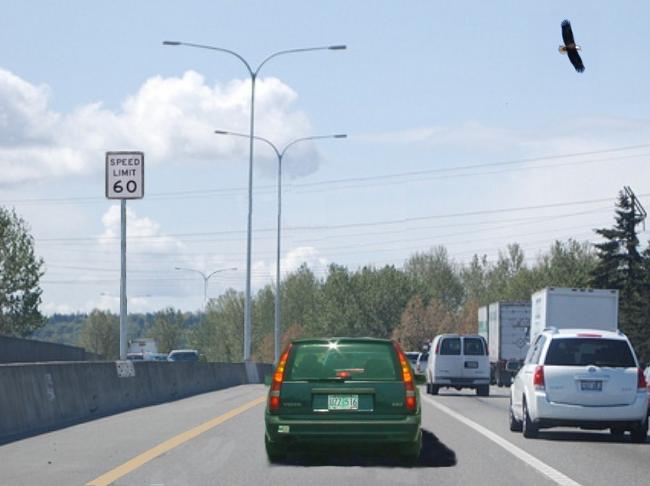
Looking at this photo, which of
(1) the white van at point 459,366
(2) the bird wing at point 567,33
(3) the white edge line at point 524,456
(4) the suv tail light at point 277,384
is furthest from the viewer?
(1) the white van at point 459,366

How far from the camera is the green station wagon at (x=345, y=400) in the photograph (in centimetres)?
1530

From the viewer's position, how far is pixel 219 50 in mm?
51000

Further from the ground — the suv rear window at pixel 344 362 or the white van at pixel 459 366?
the suv rear window at pixel 344 362

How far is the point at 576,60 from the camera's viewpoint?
52.5ft

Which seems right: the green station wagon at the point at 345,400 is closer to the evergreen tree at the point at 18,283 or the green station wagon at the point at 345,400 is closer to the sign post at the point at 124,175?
the sign post at the point at 124,175

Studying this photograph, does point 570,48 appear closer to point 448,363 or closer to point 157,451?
point 157,451

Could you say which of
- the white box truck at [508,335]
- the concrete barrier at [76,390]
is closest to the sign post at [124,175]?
the concrete barrier at [76,390]

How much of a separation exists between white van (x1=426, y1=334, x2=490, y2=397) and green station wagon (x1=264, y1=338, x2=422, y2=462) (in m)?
25.9

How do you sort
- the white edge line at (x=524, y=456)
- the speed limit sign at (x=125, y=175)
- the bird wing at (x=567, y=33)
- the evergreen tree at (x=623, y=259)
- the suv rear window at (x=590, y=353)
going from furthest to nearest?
1. the evergreen tree at (x=623, y=259)
2. the speed limit sign at (x=125, y=175)
3. the suv rear window at (x=590, y=353)
4. the bird wing at (x=567, y=33)
5. the white edge line at (x=524, y=456)

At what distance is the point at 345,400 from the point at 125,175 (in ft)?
57.0

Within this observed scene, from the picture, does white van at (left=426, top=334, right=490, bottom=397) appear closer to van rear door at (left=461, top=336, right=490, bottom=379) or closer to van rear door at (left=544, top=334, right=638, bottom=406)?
van rear door at (left=461, top=336, right=490, bottom=379)

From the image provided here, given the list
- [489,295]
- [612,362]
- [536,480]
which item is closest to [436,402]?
[612,362]

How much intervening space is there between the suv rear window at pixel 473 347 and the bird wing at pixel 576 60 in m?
26.3

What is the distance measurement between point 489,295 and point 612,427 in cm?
13788
